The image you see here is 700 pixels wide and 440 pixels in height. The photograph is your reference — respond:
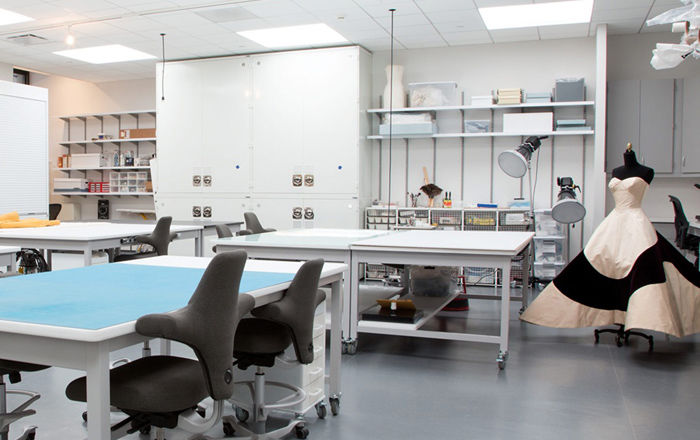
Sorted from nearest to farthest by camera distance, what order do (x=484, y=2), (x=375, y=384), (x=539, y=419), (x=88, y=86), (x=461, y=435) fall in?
(x=461, y=435) → (x=539, y=419) → (x=375, y=384) → (x=484, y=2) → (x=88, y=86)

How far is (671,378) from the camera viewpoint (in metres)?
3.52

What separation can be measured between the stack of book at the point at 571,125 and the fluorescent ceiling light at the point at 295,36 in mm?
2631

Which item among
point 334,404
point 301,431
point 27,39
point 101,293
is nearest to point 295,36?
point 27,39

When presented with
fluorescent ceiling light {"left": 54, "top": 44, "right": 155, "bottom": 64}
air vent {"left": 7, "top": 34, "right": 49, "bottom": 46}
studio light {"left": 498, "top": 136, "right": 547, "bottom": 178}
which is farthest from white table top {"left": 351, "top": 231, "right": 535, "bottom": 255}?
air vent {"left": 7, "top": 34, "right": 49, "bottom": 46}

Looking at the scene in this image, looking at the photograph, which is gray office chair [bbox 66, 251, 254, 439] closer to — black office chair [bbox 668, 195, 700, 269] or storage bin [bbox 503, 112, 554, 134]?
black office chair [bbox 668, 195, 700, 269]

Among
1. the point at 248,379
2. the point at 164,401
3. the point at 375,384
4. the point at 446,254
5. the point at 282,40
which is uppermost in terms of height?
the point at 282,40

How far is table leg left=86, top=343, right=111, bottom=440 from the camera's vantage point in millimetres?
1474

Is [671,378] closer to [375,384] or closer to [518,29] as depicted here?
[375,384]

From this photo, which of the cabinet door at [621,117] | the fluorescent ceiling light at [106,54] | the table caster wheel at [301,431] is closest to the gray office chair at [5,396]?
the table caster wheel at [301,431]

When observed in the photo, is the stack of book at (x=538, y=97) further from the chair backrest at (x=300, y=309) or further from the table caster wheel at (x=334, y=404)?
the chair backrest at (x=300, y=309)

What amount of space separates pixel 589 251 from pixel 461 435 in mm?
2183

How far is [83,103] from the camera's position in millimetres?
10000

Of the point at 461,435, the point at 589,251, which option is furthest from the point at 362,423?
the point at 589,251

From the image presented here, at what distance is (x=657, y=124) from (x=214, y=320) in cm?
633
